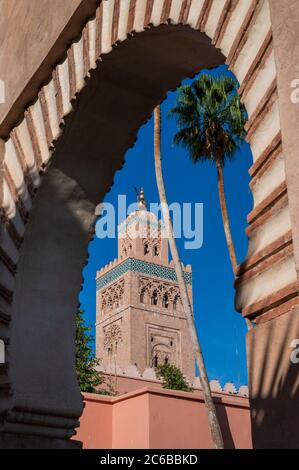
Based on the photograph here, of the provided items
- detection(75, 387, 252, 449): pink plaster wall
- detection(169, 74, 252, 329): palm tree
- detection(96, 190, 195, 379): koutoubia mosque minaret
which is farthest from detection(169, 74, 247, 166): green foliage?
detection(96, 190, 195, 379): koutoubia mosque minaret

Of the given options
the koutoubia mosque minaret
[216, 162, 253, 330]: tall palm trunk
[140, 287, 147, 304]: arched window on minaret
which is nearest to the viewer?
[216, 162, 253, 330]: tall palm trunk

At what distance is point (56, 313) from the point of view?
511cm

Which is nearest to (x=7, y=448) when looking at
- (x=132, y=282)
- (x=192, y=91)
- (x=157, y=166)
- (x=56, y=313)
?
(x=56, y=313)

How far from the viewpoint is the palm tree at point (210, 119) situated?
17406mm

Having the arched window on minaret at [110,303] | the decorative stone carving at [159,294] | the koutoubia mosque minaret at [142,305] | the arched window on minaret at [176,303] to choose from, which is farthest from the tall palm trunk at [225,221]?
the arched window on minaret at [110,303]

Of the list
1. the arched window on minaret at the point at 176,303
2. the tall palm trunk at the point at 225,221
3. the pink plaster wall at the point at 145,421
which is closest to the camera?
the pink plaster wall at the point at 145,421

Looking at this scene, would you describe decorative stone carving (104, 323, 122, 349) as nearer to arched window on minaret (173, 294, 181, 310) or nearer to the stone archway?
arched window on minaret (173, 294, 181, 310)

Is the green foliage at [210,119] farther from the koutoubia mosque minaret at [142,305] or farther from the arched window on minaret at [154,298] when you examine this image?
the arched window on minaret at [154,298]

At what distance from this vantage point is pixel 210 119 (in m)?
17.4

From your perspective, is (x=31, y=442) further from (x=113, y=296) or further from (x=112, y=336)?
(x=113, y=296)

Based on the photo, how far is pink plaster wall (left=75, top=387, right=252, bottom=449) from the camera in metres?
11.5

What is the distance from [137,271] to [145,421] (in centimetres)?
3430

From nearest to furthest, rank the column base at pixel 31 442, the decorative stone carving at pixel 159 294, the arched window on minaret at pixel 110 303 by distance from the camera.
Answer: the column base at pixel 31 442, the decorative stone carving at pixel 159 294, the arched window on minaret at pixel 110 303

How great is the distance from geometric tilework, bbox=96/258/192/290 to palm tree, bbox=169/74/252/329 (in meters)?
28.0
